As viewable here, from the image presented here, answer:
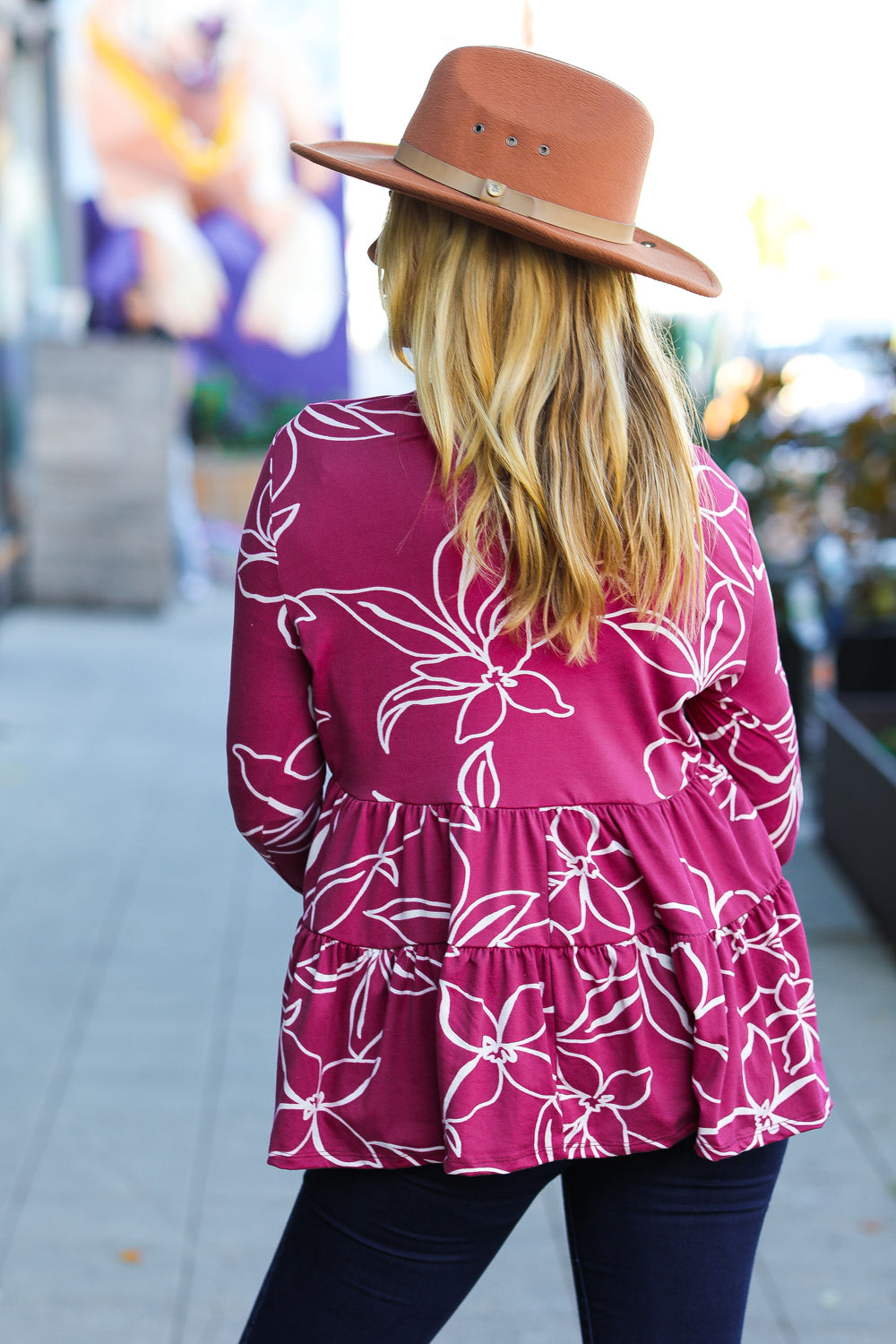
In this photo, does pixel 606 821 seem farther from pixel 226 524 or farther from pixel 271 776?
pixel 226 524

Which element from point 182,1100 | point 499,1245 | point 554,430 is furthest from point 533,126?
point 182,1100

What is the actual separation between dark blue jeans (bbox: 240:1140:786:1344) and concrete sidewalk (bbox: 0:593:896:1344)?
1.06 m

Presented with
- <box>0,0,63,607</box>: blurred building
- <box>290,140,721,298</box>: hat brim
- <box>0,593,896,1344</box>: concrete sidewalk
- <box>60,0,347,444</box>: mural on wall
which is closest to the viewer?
<box>290,140,721,298</box>: hat brim

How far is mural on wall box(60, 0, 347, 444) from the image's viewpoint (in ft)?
32.3

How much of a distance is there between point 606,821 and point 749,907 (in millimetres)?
188

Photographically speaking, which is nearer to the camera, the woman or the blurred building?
the woman

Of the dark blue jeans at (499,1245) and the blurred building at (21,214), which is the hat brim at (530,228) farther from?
the blurred building at (21,214)

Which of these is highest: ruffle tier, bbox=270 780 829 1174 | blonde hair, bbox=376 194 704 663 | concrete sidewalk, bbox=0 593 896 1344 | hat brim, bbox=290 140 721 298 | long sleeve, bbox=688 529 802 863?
hat brim, bbox=290 140 721 298

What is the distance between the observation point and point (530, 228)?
1179 millimetres

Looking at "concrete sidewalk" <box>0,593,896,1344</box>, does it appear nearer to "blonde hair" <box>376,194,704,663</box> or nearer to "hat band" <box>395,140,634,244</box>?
"blonde hair" <box>376,194,704,663</box>

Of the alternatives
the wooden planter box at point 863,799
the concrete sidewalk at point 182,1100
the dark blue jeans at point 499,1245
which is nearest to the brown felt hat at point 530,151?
the dark blue jeans at point 499,1245

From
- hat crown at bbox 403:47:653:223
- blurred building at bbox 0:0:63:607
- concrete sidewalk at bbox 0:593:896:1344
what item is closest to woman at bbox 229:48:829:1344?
hat crown at bbox 403:47:653:223

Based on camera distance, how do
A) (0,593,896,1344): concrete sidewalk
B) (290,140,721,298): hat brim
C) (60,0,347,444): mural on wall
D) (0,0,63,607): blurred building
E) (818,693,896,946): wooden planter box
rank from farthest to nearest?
(60,0,347,444): mural on wall → (0,0,63,607): blurred building → (818,693,896,946): wooden planter box → (0,593,896,1344): concrete sidewalk → (290,140,721,298): hat brim

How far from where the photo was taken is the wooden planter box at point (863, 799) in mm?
3990
